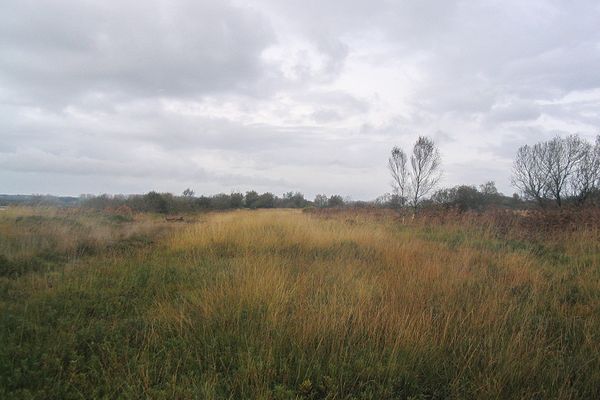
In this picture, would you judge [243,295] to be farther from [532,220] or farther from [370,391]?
[532,220]

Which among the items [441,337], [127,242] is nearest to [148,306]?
[441,337]

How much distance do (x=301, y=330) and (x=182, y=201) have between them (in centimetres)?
3461

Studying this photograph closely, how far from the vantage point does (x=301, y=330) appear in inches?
114

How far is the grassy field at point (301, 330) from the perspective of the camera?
7.66ft

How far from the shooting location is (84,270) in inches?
216

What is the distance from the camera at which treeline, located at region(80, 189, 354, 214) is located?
29.5m

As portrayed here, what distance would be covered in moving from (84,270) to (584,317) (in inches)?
300

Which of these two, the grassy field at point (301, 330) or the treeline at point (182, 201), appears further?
the treeline at point (182, 201)

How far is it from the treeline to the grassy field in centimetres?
2478

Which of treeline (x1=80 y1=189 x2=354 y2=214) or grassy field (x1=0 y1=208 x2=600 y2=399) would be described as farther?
treeline (x1=80 y1=189 x2=354 y2=214)

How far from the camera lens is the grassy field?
233 cm

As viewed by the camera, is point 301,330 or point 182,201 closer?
point 301,330

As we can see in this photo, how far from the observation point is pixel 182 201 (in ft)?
114

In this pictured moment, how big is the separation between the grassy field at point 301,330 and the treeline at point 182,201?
2478 cm
